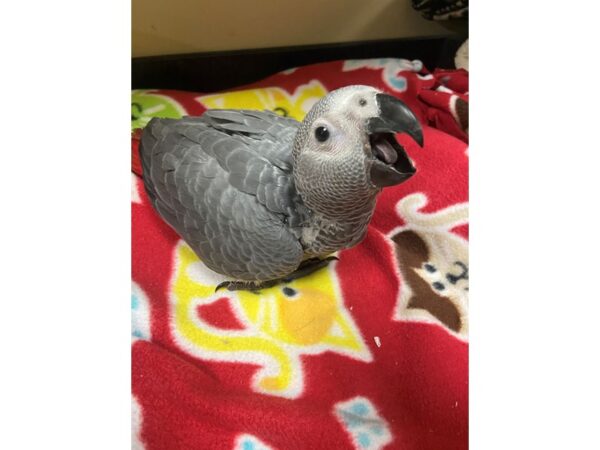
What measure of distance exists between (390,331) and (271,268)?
0.28 metres

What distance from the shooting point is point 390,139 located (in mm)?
559

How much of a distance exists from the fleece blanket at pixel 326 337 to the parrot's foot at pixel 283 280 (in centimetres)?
1

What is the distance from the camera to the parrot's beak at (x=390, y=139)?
493mm

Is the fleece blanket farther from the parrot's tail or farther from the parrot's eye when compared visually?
the parrot's eye

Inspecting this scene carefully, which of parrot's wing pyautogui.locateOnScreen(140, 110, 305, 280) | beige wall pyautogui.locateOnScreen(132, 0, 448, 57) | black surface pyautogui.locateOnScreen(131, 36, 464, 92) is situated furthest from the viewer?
black surface pyautogui.locateOnScreen(131, 36, 464, 92)

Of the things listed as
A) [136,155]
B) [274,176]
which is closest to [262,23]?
[136,155]

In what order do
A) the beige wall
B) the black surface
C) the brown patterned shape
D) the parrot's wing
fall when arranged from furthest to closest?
the black surface < the beige wall < the brown patterned shape < the parrot's wing

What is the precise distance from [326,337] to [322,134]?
0.45 meters

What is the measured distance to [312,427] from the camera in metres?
0.72

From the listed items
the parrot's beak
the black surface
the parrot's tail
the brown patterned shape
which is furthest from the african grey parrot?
the black surface

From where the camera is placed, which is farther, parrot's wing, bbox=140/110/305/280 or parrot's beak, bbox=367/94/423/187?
parrot's wing, bbox=140/110/305/280

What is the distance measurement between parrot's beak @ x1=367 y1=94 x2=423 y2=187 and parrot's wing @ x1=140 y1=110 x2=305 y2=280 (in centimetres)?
17

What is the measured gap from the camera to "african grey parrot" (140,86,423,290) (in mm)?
519

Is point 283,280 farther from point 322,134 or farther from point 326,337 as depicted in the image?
point 322,134
